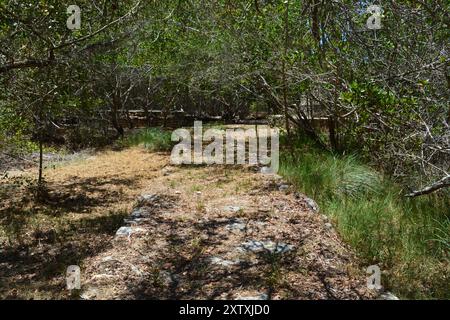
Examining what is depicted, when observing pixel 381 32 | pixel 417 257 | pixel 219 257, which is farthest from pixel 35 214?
pixel 381 32

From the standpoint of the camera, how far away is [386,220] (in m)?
4.54

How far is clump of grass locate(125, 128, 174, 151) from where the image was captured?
36.7ft

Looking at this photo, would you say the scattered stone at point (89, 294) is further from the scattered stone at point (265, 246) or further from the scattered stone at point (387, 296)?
the scattered stone at point (387, 296)

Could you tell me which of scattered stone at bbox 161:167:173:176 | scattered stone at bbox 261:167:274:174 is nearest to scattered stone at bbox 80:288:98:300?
scattered stone at bbox 261:167:274:174

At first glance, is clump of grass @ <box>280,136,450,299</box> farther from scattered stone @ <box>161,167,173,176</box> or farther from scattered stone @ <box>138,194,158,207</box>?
scattered stone @ <box>161,167,173,176</box>

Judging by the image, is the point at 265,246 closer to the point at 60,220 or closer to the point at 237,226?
the point at 237,226

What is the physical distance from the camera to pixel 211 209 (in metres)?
5.34

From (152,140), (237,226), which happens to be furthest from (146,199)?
(152,140)

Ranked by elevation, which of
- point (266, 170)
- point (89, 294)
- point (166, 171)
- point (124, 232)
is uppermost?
point (266, 170)

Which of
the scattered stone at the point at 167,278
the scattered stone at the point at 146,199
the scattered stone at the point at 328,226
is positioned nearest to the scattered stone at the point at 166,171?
the scattered stone at the point at 146,199

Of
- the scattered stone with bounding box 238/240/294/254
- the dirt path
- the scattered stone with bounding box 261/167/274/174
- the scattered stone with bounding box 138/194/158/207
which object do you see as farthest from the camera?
the scattered stone with bounding box 261/167/274/174

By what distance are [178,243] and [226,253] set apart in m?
0.55

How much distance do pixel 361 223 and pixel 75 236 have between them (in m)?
3.00
